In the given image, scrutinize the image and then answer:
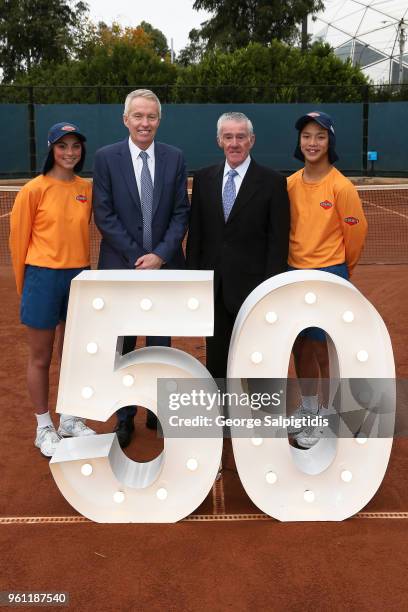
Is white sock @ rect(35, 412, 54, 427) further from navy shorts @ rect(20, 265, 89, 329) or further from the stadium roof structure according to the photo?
the stadium roof structure

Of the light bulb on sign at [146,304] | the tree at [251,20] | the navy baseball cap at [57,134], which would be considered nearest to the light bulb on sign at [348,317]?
the light bulb on sign at [146,304]

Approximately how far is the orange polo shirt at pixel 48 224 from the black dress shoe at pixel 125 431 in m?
1.19

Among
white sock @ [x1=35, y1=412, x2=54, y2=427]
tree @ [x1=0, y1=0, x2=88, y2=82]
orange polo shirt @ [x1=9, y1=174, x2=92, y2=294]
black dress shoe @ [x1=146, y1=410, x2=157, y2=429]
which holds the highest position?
tree @ [x1=0, y1=0, x2=88, y2=82]

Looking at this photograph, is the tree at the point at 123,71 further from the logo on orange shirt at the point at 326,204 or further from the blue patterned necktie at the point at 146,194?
the logo on orange shirt at the point at 326,204

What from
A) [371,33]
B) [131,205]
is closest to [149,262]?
[131,205]

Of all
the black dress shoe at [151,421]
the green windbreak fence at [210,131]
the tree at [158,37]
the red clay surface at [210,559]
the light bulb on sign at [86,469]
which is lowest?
the red clay surface at [210,559]

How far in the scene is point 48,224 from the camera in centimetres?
418

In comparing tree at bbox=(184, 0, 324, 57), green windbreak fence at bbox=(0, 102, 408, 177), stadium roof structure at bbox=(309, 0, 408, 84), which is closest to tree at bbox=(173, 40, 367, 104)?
green windbreak fence at bbox=(0, 102, 408, 177)

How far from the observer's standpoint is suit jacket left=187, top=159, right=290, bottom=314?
4.08 meters

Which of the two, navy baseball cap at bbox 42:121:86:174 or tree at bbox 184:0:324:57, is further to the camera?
tree at bbox 184:0:324:57

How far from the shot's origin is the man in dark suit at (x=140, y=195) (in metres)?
4.21

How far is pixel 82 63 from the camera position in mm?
26219

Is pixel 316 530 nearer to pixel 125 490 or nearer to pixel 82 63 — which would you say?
pixel 125 490

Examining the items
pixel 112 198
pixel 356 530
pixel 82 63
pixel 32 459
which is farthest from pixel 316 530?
pixel 82 63
